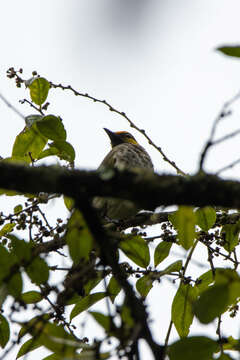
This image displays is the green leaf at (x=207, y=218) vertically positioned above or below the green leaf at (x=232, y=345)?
above

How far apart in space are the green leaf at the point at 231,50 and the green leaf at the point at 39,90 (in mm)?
1936

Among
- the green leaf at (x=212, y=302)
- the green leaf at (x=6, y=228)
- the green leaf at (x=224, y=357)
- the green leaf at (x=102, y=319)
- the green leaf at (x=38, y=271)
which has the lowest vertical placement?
the green leaf at (x=224, y=357)

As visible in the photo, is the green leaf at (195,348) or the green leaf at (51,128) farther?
the green leaf at (51,128)

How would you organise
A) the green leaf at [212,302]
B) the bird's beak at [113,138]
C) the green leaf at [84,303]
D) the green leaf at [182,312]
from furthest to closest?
the bird's beak at [113,138] → the green leaf at [182,312] → the green leaf at [84,303] → the green leaf at [212,302]

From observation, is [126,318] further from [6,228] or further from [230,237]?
[6,228]

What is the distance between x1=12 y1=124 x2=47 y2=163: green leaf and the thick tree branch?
5.47 feet

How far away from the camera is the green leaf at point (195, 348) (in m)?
1.96

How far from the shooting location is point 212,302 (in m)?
1.87

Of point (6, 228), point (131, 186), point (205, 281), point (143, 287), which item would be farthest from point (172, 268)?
point (6, 228)

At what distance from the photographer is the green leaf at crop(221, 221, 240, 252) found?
10.8ft

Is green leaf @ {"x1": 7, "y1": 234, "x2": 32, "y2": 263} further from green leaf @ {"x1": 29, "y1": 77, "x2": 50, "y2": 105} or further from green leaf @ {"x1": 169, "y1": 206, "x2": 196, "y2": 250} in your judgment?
green leaf @ {"x1": 29, "y1": 77, "x2": 50, "y2": 105}

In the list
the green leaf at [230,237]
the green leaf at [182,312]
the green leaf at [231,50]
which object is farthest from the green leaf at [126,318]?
the green leaf at [230,237]

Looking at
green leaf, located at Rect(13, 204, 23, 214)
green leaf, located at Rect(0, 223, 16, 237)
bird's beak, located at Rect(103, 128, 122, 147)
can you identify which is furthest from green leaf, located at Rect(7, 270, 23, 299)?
bird's beak, located at Rect(103, 128, 122, 147)

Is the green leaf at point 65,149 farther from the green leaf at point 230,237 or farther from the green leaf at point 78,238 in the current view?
the green leaf at point 78,238
